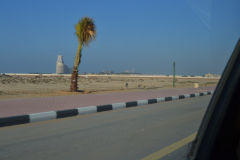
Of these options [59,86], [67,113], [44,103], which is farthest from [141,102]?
[59,86]

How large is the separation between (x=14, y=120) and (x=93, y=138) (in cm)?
291

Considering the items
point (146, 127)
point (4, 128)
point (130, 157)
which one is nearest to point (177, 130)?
point (146, 127)

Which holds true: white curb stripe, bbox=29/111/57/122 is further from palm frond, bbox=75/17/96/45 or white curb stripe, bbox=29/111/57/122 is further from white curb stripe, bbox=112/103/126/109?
palm frond, bbox=75/17/96/45

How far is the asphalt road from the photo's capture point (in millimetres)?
4922

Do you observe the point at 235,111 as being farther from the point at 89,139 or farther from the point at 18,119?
the point at 18,119

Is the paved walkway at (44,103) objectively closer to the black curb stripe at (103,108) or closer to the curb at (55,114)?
the curb at (55,114)

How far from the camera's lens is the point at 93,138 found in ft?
20.5

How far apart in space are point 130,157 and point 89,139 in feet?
5.30

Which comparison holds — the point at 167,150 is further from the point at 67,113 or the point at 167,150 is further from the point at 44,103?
the point at 44,103

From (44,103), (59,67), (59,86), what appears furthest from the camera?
(59,67)

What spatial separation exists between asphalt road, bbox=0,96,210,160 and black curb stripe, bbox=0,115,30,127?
306mm

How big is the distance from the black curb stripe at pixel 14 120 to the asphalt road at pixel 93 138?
306 millimetres

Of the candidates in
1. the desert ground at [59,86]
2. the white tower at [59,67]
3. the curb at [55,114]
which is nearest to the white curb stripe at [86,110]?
the curb at [55,114]

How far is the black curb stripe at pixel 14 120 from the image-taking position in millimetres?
7904
